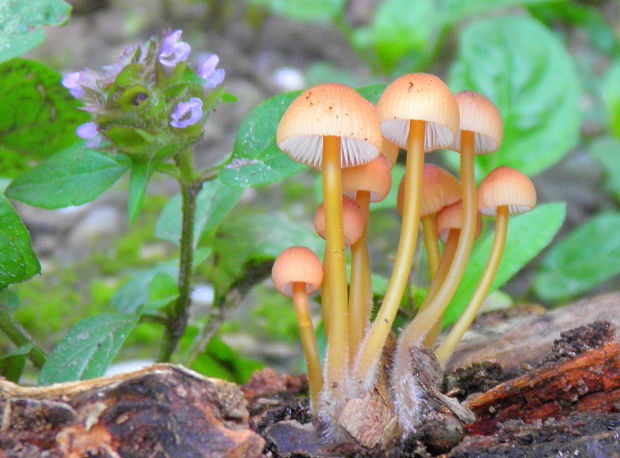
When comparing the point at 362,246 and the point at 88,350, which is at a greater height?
the point at 362,246

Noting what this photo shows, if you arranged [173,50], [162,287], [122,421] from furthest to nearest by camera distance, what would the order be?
[162,287]
[173,50]
[122,421]

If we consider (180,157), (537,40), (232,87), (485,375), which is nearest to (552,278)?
(537,40)

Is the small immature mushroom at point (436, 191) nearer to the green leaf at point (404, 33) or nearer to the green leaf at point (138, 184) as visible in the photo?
the green leaf at point (138, 184)

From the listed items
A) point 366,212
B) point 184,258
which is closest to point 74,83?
point 184,258

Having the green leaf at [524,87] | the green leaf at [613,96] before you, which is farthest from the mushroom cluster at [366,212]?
the green leaf at [613,96]

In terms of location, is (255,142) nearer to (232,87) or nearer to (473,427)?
(473,427)

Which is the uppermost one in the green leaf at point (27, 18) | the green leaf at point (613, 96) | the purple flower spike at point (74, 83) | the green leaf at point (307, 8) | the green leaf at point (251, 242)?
the green leaf at point (27, 18)

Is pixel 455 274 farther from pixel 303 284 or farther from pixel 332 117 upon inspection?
pixel 332 117
